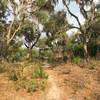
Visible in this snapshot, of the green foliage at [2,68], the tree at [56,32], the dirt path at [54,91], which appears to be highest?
the tree at [56,32]

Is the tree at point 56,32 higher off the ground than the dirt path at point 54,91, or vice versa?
the tree at point 56,32

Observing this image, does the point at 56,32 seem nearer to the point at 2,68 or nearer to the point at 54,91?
the point at 2,68

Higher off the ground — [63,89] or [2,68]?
[2,68]

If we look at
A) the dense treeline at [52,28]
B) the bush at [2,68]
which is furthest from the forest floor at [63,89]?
the dense treeline at [52,28]

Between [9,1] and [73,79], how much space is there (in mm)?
14696

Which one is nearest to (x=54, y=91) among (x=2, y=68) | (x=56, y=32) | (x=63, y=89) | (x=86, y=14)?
(x=63, y=89)

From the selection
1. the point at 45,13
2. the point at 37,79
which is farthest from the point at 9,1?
the point at 37,79

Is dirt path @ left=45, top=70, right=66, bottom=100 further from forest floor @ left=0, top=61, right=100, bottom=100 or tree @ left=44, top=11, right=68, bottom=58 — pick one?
tree @ left=44, top=11, right=68, bottom=58

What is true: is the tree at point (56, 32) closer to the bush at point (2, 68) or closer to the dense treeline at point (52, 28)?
the dense treeline at point (52, 28)

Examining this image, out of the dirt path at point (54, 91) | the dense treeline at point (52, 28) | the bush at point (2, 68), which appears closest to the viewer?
the dirt path at point (54, 91)

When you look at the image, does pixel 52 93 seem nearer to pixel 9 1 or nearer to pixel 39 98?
pixel 39 98

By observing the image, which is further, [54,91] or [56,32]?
[56,32]

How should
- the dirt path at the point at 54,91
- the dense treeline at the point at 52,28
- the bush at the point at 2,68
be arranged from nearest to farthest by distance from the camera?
the dirt path at the point at 54,91, the bush at the point at 2,68, the dense treeline at the point at 52,28

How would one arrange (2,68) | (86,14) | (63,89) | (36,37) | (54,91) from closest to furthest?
(54,91), (63,89), (2,68), (86,14), (36,37)
